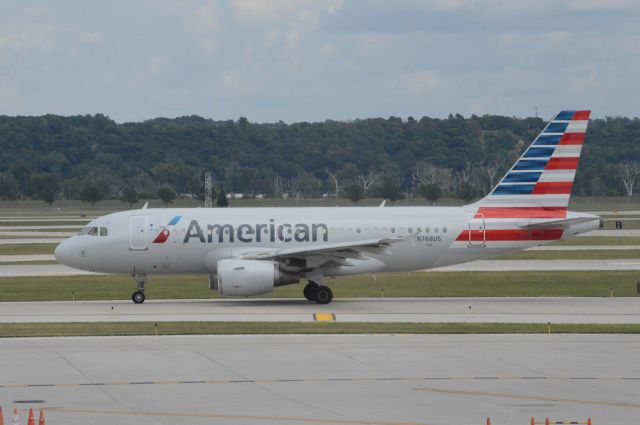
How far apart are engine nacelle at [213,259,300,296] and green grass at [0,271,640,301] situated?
428 centimetres

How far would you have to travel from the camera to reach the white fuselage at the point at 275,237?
4009cm

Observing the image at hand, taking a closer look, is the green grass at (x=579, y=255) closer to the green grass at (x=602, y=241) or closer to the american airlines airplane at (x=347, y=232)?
the green grass at (x=602, y=241)

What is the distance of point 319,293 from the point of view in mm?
39219

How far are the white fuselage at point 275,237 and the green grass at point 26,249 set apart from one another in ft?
91.4

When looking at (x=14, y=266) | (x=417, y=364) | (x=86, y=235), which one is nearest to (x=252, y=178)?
(x=14, y=266)

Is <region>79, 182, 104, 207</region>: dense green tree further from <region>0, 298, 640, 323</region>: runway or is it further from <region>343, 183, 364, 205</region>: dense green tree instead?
<region>0, 298, 640, 323</region>: runway

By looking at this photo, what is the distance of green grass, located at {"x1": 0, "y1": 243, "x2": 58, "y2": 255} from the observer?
67.3 meters

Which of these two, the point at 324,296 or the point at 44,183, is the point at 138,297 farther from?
the point at 44,183

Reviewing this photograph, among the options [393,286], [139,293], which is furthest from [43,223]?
[139,293]

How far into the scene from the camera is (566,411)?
20.2m

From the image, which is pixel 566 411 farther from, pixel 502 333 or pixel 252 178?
pixel 252 178

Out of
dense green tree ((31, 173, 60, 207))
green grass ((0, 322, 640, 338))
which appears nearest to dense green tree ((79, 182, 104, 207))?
dense green tree ((31, 173, 60, 207))

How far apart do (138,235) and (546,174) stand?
567 inches

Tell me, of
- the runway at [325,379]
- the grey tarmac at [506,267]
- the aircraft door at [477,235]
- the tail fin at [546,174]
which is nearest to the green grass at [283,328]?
the runway at [325,379]
